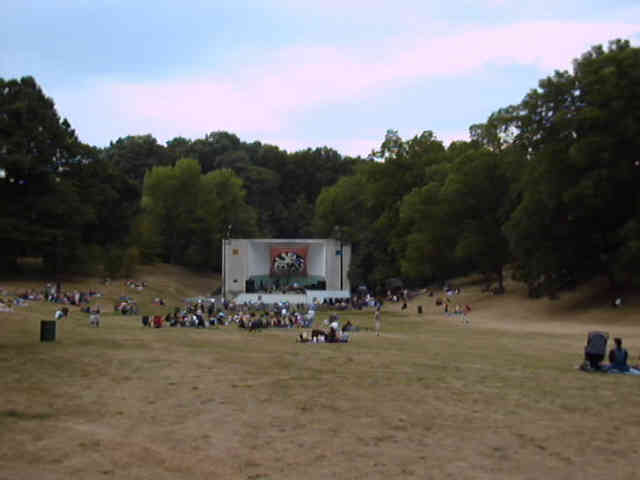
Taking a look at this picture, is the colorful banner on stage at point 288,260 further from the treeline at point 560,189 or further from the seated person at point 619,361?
the seated person at point 619,361

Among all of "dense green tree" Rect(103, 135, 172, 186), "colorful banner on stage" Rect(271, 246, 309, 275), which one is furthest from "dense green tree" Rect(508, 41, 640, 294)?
"dense green tree" Rect(103, 135, 172, 186)

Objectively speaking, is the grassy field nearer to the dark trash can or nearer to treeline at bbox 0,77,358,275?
the dark trash can

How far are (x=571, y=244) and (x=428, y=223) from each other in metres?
15.9

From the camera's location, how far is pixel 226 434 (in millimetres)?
9102

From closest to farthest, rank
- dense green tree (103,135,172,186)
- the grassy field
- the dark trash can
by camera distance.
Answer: the grassy field < the dark trash can < dense green tree (103,135,172,186)

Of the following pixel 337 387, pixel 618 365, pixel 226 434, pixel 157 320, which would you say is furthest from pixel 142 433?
pixel 157 320

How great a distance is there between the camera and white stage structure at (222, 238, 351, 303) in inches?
2196

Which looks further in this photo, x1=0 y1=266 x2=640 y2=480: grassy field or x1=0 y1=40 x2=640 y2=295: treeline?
x1=0 y1=40 x2=640 y2=295: treeline

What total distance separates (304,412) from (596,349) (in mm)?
7965

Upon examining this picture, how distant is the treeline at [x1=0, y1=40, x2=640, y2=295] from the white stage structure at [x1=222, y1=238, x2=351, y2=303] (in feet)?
14.0

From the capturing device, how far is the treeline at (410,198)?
3391 centimetres

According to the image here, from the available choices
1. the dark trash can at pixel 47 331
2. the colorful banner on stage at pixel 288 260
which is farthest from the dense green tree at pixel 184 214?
the dark trash can at pixel 47 331

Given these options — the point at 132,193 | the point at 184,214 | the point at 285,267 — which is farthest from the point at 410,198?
the point at 184,214

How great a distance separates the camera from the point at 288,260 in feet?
199
